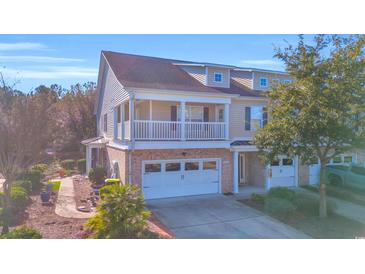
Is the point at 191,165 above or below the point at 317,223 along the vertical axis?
above

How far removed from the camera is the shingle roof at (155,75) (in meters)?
12.8

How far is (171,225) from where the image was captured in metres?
9.23

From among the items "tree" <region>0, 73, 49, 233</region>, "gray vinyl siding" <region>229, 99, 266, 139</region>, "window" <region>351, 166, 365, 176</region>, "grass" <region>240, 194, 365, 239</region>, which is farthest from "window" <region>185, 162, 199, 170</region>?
"window" <region>351, 166, 365, 176</region>

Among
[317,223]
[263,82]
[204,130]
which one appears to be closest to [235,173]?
[204,130]

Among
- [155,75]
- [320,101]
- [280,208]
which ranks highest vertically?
[155,75]

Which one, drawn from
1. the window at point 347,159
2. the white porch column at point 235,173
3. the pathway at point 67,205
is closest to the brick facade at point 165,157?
the white porch column at point 235,173

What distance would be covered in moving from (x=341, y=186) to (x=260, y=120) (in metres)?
5.86

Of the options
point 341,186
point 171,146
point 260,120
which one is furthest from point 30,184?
point 341,186

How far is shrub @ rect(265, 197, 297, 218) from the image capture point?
10.4 meters

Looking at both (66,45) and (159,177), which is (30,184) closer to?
(159,177)

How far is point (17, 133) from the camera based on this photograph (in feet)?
34.1

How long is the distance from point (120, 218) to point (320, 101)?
7.46 meters

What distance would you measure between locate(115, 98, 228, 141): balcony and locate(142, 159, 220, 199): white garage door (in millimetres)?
1229

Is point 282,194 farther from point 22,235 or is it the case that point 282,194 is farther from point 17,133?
point 17,133
